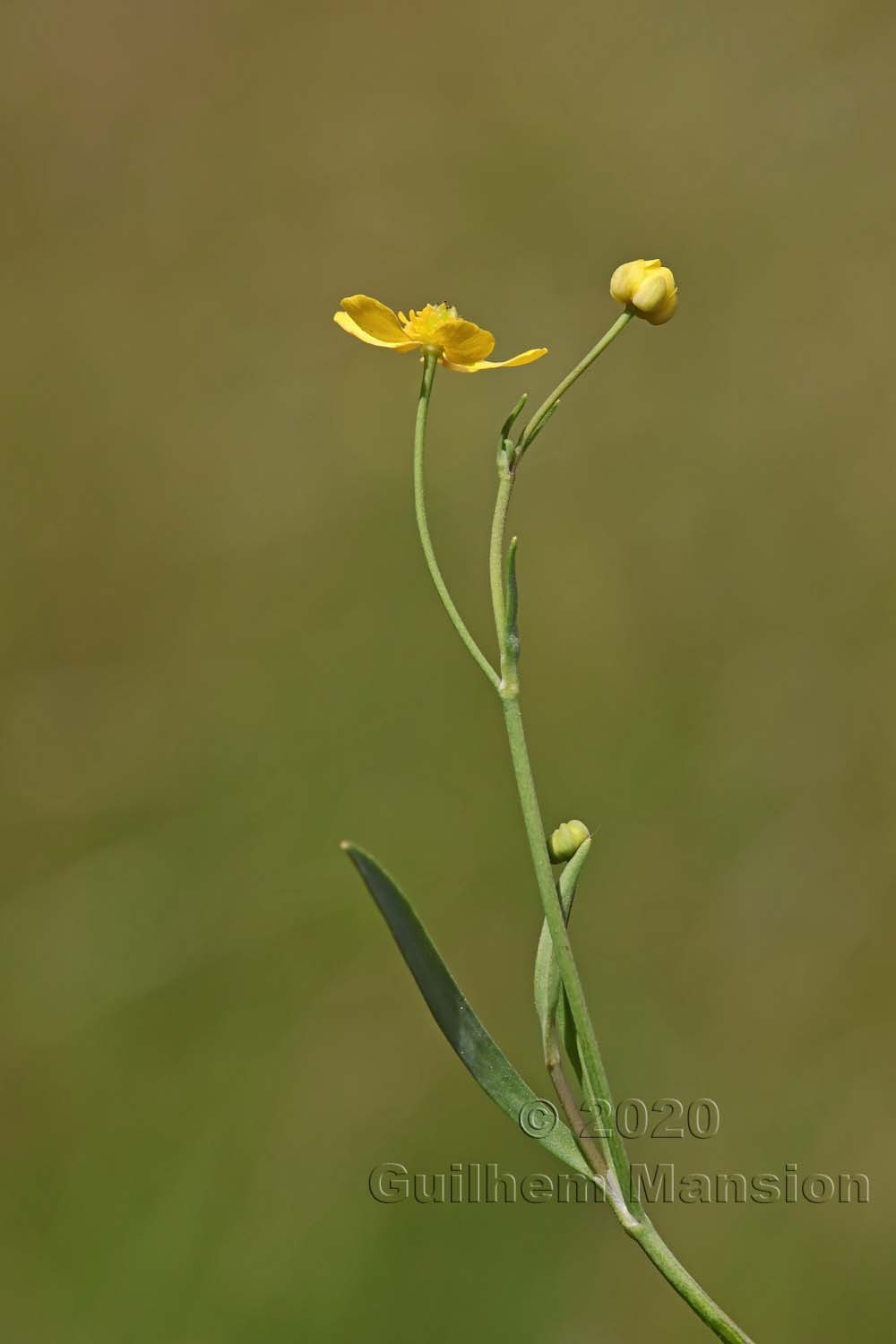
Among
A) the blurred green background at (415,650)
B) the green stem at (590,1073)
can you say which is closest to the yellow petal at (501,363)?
the green stem at (590,1073)

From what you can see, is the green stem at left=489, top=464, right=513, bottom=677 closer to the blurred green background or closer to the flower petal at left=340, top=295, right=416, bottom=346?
the flower petal at left=340, top=295, right=416, bottom=346

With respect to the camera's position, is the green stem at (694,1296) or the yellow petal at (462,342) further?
the yellow petal at (462,342)

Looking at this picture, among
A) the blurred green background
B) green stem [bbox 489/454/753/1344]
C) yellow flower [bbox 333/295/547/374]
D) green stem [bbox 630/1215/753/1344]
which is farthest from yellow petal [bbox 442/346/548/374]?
the blurred green background

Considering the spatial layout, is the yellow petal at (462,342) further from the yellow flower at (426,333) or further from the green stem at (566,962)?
the green stem at (566,962)

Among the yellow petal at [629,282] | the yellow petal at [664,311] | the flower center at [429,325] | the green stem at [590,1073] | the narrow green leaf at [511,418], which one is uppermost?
the flower center at [429,325]

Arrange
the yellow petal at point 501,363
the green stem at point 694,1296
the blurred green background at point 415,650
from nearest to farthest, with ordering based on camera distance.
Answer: the green stem at point 694,1296
the yellow petal at point 501,363
the blurred green background at point 415,650

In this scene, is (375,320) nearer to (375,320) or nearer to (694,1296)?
(375,320)

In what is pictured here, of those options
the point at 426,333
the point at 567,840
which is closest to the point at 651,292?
the point at 426,333
